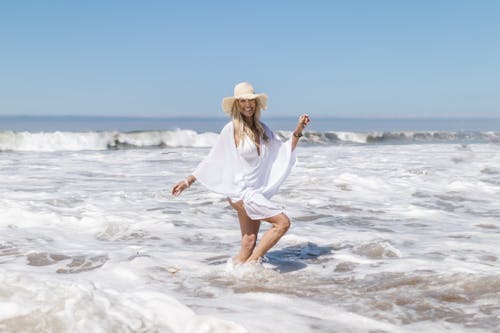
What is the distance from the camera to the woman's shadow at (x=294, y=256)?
19.3ft

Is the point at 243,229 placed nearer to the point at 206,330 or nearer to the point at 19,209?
the point at 206,330

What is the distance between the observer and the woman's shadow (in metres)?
5.89

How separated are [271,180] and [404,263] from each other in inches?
59.1

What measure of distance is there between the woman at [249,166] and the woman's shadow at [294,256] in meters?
0.47

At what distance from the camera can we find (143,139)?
34.0 metres

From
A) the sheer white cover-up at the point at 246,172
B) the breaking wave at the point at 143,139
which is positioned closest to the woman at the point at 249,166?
the sheer white cover-up at the point at 246,172

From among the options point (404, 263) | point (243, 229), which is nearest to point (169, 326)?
point (243, 229)

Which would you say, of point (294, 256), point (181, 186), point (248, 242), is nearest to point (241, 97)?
point (181, 186)

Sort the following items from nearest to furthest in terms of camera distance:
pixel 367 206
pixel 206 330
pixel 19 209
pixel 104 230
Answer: pixel 206 330, pixel 104 230, pixel 19 209, pixel 367 206

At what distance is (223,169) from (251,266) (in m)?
0.89

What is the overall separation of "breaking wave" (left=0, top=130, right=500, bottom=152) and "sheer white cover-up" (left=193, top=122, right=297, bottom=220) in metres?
24.4

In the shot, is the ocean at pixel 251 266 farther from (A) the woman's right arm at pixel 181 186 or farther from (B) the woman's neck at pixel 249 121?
(B) the woman's neck at pixel 249 121

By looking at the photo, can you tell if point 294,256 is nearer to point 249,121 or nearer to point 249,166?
point 249,166

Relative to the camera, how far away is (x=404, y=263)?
5.80 meters
